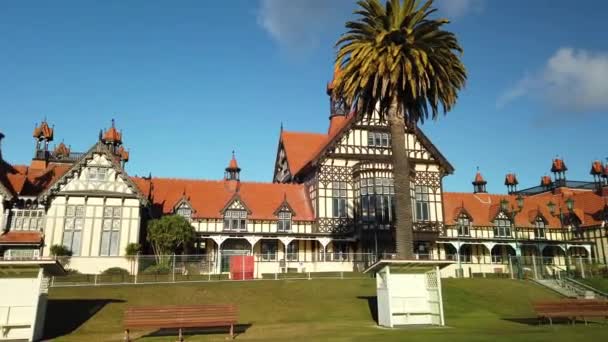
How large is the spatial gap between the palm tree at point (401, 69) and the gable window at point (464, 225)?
28155 millimetres

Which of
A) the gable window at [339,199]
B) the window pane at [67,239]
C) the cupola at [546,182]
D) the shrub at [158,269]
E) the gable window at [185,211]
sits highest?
the cupola at [546,182]

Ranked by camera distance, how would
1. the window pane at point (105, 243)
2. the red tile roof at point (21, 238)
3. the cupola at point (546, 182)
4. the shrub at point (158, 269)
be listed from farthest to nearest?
1. the cupola at point (546, 182)
2. the window pane at point (105, 243)
3. the red tile roof at point (21, 238)
4. the shrub at point (158, 269)

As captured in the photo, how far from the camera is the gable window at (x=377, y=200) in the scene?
46.5 metres

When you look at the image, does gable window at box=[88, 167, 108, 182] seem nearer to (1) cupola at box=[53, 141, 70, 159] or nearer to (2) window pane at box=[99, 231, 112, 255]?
(2) window pane at box=[99, 231, 112, 255]

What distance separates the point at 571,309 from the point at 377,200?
1054 inches

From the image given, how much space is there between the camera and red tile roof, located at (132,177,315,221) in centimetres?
4726

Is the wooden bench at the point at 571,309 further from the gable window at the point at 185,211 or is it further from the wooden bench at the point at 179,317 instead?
the gable window at the point at 185,211

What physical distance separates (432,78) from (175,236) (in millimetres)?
23715

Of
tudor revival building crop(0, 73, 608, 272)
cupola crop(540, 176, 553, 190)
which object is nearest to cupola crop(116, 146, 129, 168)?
tudor revival building crop(0, 73, 608, 272)

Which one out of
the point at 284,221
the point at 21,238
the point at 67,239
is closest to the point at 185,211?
the point at 284,221

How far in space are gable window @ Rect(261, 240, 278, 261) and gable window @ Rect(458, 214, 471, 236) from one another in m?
20.6

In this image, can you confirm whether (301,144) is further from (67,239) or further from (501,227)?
(67,239)

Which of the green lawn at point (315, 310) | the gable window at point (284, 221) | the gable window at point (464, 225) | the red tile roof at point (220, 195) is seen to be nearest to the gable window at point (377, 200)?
the red tile roof at point (220, 195)

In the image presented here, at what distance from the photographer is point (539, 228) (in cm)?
5681
